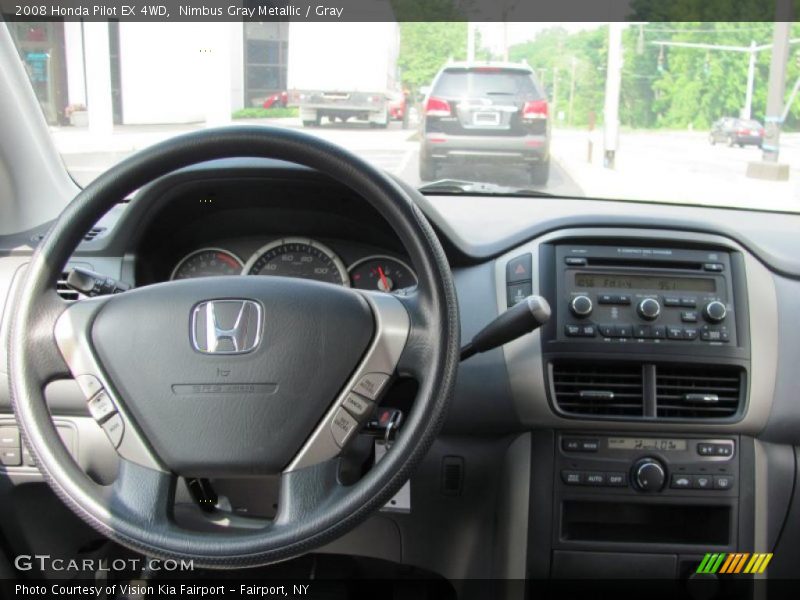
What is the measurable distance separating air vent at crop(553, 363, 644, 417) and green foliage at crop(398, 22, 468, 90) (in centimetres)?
172

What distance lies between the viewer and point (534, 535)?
7.72ft

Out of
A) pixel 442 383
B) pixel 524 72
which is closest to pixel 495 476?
pixel 442 383

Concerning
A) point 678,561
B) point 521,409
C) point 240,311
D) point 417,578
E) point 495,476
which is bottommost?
point 417,578

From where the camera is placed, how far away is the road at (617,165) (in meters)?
2.76

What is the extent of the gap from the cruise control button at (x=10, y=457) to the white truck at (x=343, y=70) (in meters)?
1.56

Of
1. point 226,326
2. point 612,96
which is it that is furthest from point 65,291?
point 612,96

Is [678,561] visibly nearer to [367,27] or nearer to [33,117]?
[367,27]

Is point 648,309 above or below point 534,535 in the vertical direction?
above

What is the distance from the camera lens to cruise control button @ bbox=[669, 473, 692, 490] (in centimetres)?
228

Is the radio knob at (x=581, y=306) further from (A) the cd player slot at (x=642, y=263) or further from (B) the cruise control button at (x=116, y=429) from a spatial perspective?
(B) the cruise control button at (x=116, y=429)

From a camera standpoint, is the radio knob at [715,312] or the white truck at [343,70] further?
the white truck at [343,70]

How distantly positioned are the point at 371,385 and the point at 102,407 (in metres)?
0.54

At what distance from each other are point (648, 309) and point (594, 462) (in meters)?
0.46

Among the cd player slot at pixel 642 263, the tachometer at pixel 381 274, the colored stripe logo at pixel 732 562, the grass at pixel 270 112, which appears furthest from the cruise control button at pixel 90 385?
the colored stripe logo at pixel 732 562
